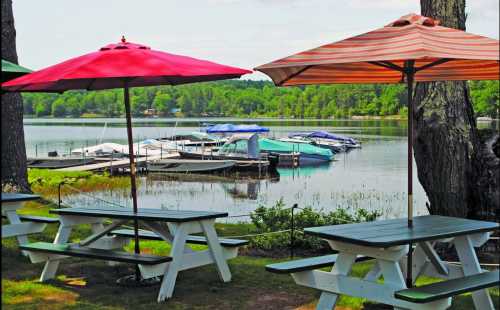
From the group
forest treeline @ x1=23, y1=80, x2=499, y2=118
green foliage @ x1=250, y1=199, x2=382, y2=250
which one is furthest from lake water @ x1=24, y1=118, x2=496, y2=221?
forest treeline @ x1=23, y1=80, x2=499, y2=118

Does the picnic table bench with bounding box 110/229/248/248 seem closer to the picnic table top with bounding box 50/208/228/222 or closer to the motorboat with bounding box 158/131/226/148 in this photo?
the picnic table top with bounding box 50/208/228/222

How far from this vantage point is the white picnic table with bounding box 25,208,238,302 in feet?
21.7

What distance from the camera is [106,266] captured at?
8227 millimetres

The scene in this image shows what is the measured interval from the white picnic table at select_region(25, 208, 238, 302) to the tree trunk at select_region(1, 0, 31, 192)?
5.45 metres

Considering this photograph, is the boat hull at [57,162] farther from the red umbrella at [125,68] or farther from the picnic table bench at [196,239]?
the red umbrella at [125,68]

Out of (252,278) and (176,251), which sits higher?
(176,251)

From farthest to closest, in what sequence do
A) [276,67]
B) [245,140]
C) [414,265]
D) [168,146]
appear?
[168,146]
[245,140]
[414,265]
[276,67]

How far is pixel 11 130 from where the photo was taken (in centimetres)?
1252

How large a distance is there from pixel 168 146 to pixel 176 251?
4081 cm

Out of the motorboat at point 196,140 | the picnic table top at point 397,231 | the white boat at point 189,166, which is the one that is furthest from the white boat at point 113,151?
the picnic table top at point 397,231

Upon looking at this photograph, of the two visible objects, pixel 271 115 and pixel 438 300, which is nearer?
pixel 438 300

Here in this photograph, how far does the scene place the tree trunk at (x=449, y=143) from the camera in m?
9.05

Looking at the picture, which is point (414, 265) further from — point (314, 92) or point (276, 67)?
point (314, 92)

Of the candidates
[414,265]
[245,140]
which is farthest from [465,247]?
[245,140]
